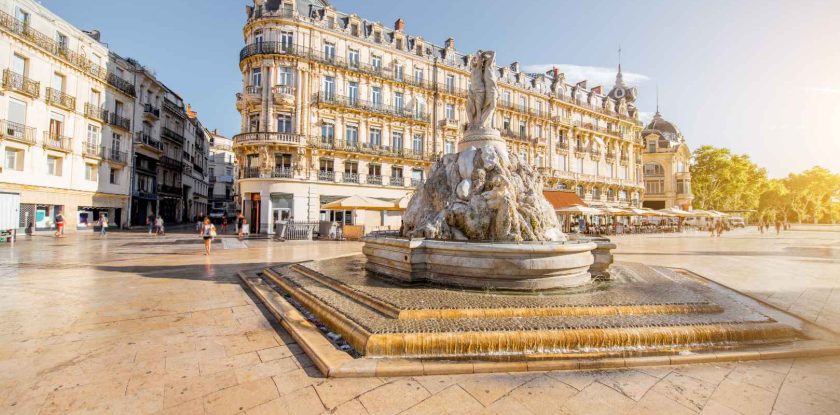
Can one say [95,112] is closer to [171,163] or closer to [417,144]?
[171,163]

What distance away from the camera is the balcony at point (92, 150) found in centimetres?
2595

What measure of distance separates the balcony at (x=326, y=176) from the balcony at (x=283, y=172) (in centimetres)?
219

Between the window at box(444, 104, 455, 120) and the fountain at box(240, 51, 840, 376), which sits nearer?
the fountain at box(240, 51, 840, 376)

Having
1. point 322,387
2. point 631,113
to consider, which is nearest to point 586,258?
point 322,387

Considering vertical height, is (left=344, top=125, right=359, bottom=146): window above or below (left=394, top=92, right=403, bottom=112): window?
below

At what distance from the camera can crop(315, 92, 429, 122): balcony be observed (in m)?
28.8

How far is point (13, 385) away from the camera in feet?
11.0

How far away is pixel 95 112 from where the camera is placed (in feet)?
87.9

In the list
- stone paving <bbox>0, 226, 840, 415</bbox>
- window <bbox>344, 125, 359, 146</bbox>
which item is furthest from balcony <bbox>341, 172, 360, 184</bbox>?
stone paving <bbox>0, 226, 840, 415</bbox>

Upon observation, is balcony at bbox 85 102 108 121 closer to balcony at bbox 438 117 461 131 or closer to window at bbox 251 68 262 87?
window at bbox 251 68 262 87

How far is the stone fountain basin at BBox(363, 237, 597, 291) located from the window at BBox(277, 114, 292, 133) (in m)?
23.8

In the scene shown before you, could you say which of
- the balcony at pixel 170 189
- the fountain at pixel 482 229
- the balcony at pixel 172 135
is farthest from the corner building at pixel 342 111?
the balcony at pixel 172 135

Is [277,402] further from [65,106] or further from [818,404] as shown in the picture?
[65,106]

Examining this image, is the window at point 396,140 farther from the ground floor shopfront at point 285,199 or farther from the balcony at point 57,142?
the balcony at point 57,142
